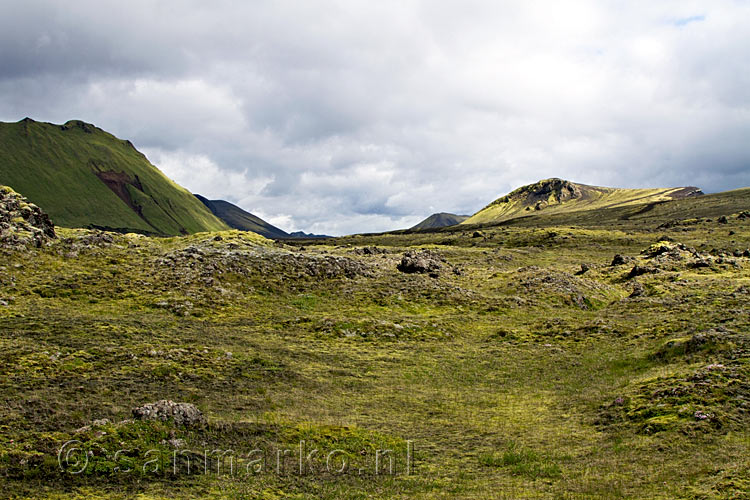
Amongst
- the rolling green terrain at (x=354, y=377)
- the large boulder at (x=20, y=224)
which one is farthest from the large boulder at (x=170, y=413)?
the large boulder at (x=20, y=224)

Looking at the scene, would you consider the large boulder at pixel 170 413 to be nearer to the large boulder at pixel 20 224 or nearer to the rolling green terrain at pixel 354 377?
the rolling green terrain at pixel 354 377

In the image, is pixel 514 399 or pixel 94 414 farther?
pixel 514 399

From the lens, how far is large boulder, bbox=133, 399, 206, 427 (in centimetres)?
1505

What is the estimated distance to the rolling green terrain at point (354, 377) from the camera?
12.9 metres

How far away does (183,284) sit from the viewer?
40.6 m

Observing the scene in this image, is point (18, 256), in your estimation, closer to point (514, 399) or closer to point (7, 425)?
point (7, 425)

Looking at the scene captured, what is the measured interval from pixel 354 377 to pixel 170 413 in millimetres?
12437

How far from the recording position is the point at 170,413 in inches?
613

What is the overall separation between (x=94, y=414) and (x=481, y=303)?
3702 cm

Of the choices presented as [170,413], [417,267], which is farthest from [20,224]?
[417,267]

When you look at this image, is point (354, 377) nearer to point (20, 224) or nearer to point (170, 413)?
point (170, 413)

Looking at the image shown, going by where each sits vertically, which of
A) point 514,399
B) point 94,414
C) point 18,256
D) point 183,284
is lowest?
point 514,399

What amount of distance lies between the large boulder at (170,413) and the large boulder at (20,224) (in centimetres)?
3467

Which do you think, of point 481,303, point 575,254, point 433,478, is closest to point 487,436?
point 433,478
